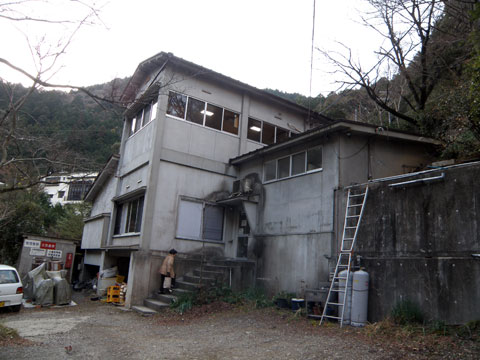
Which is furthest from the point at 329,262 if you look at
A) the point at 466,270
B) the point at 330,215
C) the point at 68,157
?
the point at 68,157

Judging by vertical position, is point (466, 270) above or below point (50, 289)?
above

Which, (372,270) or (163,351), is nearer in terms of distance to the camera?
(163,351)

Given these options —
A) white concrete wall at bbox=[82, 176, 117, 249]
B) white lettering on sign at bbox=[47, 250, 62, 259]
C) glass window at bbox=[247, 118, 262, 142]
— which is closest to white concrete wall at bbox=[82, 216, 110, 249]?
white concrete wall at bbox=[82, 176, 117, 249]

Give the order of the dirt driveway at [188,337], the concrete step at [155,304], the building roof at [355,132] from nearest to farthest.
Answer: the dirt driveway at [188,337]
the building roof at [355,132]
the concrete step at [155,304]

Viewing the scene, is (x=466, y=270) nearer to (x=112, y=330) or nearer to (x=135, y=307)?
(x=112, y=330)

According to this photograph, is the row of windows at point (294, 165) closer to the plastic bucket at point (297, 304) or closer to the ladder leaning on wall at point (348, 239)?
the ladder leaning on wall at point (348, 239)

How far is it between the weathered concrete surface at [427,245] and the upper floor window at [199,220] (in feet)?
22.7

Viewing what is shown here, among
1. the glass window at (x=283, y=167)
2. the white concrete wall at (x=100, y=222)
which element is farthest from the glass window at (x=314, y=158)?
the white concrete wall at (x=100, y=222)

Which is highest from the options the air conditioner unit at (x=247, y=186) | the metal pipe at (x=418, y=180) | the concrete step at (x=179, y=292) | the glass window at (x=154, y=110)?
the glass window at (x=154, y=110)

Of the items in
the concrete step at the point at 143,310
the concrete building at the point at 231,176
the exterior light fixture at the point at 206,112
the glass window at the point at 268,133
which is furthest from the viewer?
the glass window at the point at 268,133

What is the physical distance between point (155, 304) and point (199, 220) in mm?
3870

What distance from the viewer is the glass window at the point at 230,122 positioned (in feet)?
52.7

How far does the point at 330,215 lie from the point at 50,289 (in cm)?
1063

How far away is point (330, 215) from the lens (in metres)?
10.8
